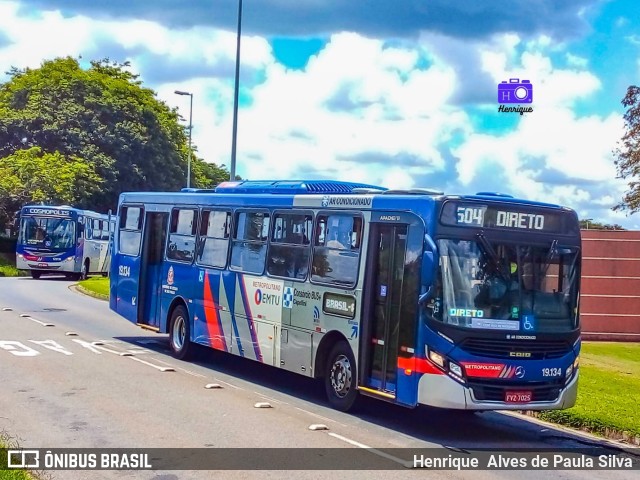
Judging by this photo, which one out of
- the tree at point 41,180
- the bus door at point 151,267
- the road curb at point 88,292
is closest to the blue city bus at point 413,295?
the bus door at point 151,267

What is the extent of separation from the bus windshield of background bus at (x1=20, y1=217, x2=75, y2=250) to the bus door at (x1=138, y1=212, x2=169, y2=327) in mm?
24218

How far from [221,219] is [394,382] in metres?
5.81

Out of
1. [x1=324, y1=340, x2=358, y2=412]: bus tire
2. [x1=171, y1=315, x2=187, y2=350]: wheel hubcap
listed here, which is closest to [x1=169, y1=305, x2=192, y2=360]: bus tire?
[x1=171, y1=315, x2=187, y2=350]: wheel hubcap

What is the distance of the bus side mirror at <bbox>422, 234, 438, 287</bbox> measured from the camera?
11.1m

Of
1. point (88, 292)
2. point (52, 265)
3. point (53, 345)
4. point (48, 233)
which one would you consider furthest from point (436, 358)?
point (52, 265)

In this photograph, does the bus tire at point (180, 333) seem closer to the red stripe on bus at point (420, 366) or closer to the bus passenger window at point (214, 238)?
the bus passenger window at point (214, 238)

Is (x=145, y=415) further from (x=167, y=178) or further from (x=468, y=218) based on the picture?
(x=167, y=178)

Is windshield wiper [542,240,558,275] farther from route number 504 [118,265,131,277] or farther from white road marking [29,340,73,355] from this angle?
route number 504 [118,265,131,277]

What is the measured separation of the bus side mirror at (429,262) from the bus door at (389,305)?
18 centimetres

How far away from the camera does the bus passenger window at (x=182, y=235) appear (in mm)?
17172

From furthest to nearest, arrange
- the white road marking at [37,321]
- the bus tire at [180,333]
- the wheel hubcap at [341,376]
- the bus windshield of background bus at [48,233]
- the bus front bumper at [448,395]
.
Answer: the bus windshield of background bus at [48,233] → the white road marking at [37,321] → the bus tire at [180,333] → the wheel hubcap at [341,376] → the bus front bumper at [448,395]

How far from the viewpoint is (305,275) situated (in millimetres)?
13773

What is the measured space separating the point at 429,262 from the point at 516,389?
189cm

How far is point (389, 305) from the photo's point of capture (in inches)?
470
